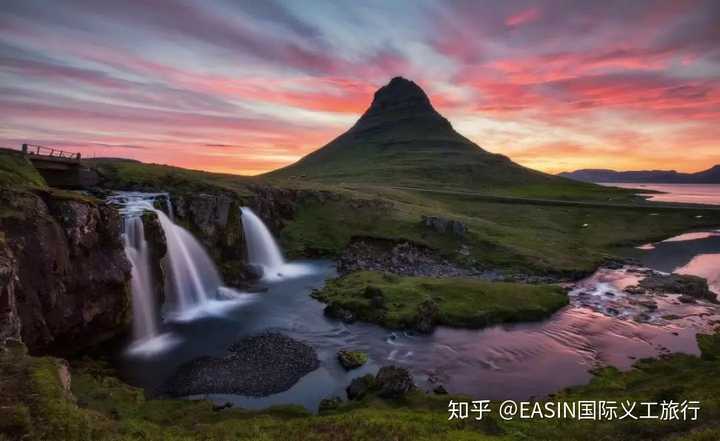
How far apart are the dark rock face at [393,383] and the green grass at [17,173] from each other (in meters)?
31.5

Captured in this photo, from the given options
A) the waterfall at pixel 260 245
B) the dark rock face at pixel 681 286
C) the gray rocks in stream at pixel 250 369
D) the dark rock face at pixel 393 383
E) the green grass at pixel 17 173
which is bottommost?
the gray rocks in stream at pixel 250 369

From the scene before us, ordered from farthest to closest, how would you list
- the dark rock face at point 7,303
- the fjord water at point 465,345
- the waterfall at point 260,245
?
the waterfall at point 260,245 → the fjord water at point 465,345 → the dark rock face at point 7,303

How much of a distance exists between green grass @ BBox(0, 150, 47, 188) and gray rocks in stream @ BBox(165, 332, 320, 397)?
A: 20125 millimetres

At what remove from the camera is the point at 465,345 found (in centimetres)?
3816

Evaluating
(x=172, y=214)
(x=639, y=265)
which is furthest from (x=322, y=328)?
(x=639, y=265)

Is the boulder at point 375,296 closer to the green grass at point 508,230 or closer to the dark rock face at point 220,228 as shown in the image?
the dark rock face at point 220,228

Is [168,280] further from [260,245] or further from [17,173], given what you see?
[260,245]

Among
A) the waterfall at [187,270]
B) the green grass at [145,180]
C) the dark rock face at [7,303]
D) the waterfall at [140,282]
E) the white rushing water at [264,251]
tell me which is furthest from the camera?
the white rushing water at [264,251]

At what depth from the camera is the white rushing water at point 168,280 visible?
39.0m

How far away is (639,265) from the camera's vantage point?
241ft

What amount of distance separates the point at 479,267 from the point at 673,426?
50100 mm

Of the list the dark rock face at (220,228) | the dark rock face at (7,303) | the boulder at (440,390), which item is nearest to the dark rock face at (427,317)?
the boulder at (440,390)

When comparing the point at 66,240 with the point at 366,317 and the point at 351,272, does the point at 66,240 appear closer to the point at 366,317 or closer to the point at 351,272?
the point at 366,317

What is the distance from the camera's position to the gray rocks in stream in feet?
96.4
